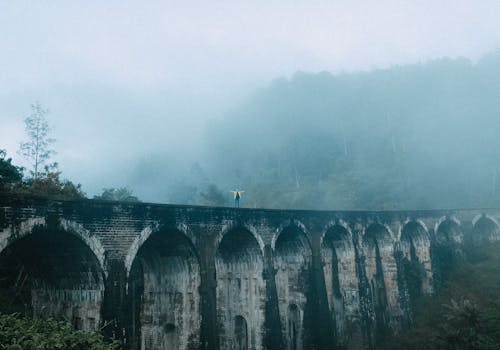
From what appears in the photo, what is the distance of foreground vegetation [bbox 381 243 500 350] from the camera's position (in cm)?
1736

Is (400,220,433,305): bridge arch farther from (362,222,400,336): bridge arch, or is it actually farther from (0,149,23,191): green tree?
(0,149,23,191): green tree

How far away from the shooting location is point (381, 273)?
23.5m

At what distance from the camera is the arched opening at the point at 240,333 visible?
16.8 metres

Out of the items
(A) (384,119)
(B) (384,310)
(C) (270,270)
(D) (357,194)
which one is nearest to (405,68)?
(A) (384,119)

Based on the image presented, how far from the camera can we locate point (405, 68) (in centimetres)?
8900

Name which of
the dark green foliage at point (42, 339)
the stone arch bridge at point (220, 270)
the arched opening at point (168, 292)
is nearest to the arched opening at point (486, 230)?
the stone arch bridge at point (220, 270)

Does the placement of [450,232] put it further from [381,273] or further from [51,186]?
[51,186]

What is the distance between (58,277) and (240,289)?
797 centimetres

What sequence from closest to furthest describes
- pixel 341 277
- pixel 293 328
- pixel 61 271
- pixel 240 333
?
1. pixel 61 271
2. pixel 240 333
3. pixel 293 328
4. pixel 341 277

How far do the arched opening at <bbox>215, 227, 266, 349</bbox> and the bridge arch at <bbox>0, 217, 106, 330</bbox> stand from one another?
6.18 metres

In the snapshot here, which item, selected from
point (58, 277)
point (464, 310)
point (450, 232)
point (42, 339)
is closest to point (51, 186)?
point (58, 277)

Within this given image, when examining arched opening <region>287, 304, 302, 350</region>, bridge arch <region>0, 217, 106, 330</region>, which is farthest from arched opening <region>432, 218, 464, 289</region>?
bridge arch <region>0, 217, 106, 330</region>

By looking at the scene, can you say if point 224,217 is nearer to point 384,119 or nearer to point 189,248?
point 189,248

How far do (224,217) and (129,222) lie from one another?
425 centimetres
